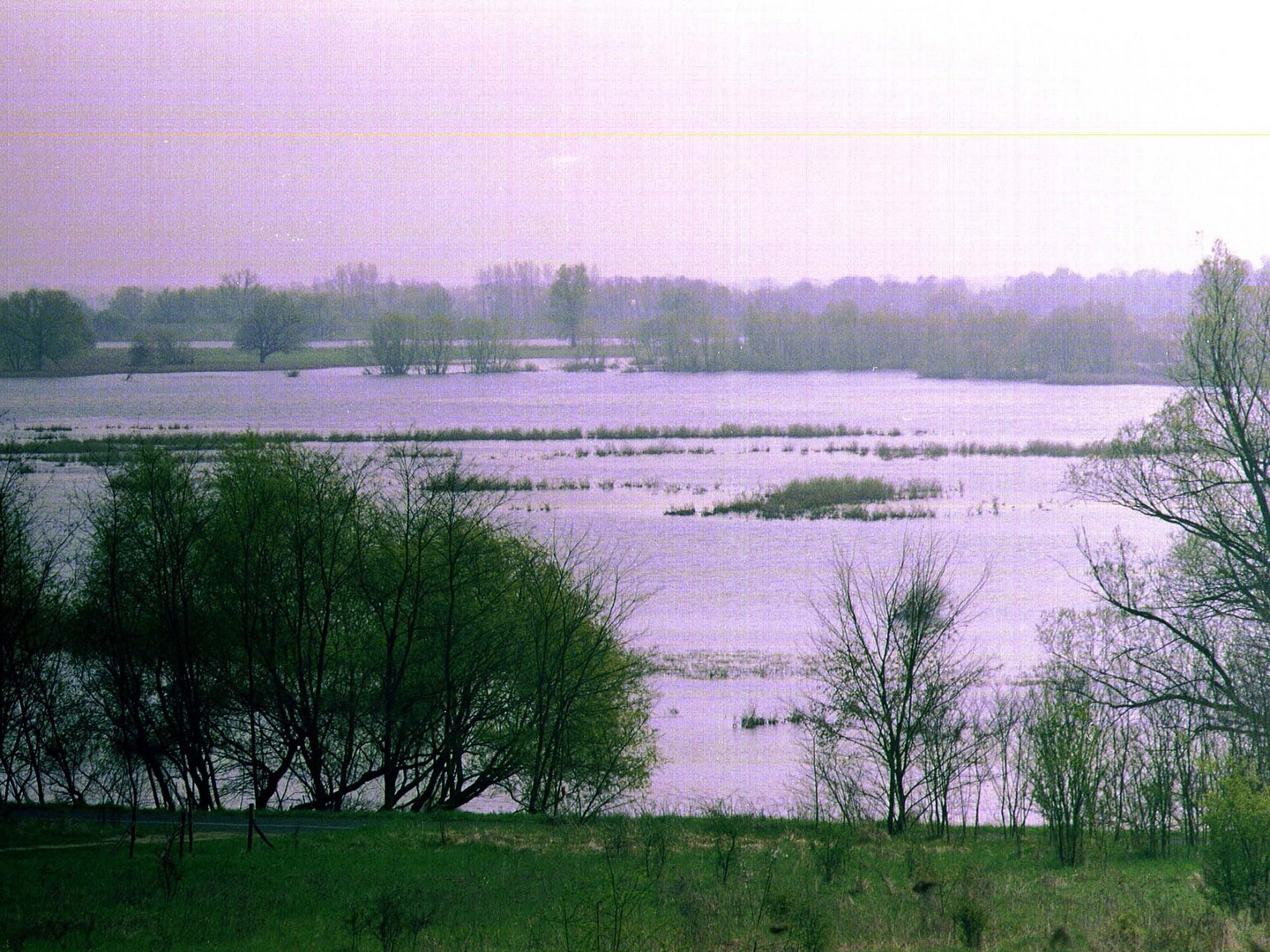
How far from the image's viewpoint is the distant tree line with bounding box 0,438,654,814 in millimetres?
19328

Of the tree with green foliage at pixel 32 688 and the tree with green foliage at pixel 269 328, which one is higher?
the tree with green foliage at pixel 269 328

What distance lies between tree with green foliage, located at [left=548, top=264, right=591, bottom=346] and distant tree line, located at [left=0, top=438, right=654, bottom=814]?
158 ft

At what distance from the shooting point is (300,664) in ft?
64.0

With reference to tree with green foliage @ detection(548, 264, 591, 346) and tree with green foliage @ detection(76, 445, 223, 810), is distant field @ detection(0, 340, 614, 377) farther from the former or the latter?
tree with green foliage @ detection(76, 445, 223, 810)

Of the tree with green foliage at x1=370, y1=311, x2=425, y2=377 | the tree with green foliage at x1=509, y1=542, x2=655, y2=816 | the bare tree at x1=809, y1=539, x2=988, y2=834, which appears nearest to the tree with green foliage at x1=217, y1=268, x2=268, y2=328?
the tree with green foliage at x1=370, y1=311, x2=425, y2=377

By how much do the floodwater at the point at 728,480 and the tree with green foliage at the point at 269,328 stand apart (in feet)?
8.49

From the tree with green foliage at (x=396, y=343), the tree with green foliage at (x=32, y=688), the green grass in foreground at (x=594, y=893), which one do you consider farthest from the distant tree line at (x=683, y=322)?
the green grass in foreground at (x=594, y=893)

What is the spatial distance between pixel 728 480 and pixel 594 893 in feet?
126

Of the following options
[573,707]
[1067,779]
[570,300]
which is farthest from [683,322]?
[1067,779]

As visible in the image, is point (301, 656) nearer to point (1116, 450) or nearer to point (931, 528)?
point (1116, 450)

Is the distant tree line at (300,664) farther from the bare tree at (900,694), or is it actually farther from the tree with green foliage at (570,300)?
the tree with green foliage at (570,300)

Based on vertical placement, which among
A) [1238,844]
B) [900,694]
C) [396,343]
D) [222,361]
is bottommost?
[900,694]

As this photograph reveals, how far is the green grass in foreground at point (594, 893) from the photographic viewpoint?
7676mm

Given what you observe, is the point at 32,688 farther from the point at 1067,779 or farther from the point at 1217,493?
the point at 1217,493
